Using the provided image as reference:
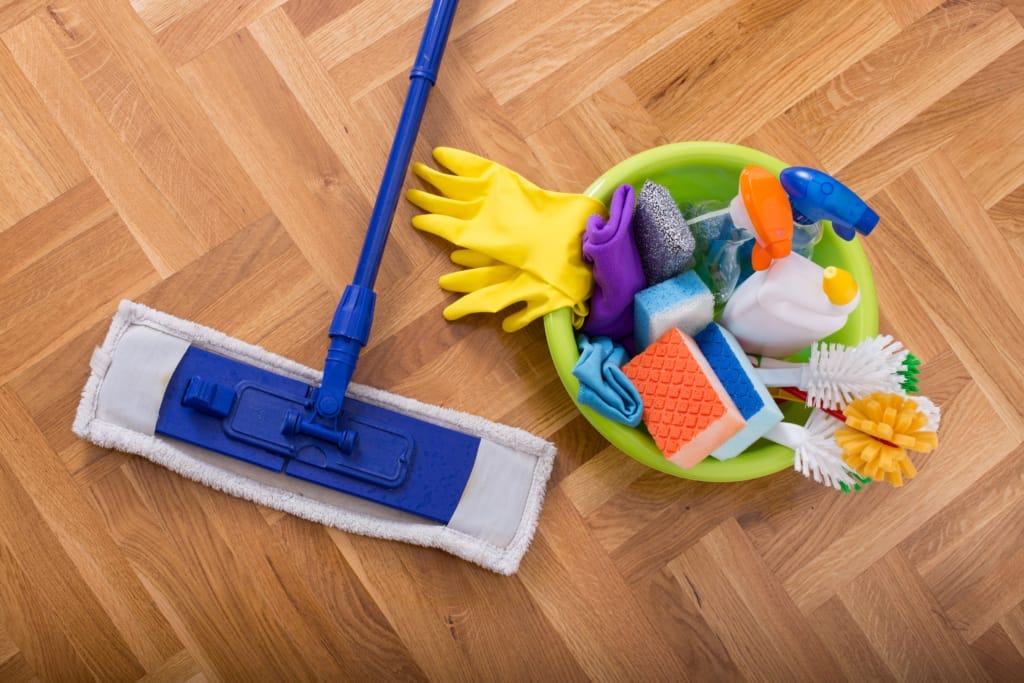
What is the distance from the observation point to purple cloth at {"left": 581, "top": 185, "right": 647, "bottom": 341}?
77 cm

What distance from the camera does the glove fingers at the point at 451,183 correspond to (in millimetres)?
850

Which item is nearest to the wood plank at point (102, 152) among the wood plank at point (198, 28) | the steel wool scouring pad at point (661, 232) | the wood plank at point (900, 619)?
the wood plank at point (198, 28)

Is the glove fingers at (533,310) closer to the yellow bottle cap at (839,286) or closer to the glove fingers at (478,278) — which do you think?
the glove fingers at (478,278)

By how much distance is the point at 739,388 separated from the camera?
74 centimetres

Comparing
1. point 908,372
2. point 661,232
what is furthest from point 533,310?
point 908,372

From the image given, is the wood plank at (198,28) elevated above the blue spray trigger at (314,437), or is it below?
above

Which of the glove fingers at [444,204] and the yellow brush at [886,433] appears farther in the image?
the glove fingers at [444,204]

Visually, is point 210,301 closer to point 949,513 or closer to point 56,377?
point 56,377

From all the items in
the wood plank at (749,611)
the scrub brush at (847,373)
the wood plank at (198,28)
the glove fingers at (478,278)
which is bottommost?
the wood plank at (749,611)

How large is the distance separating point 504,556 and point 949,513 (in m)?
0.49

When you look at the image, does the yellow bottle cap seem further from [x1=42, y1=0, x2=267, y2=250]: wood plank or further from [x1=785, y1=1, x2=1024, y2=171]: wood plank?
[x1=42, y1=0, x2=267, y2=250]: wood plank

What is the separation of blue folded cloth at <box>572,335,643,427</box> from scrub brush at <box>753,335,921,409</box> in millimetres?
125

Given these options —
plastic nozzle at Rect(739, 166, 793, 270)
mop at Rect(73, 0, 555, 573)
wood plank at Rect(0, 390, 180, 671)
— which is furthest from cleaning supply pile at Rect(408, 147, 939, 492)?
wood plank at Rect(0, 390, 180, 671)

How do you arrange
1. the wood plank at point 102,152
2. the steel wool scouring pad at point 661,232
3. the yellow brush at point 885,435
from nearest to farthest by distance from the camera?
1. the yellow brush at point 885,435
2. the steel wool scouring pad at point 661,232
3. the wood plank at point 102,152
